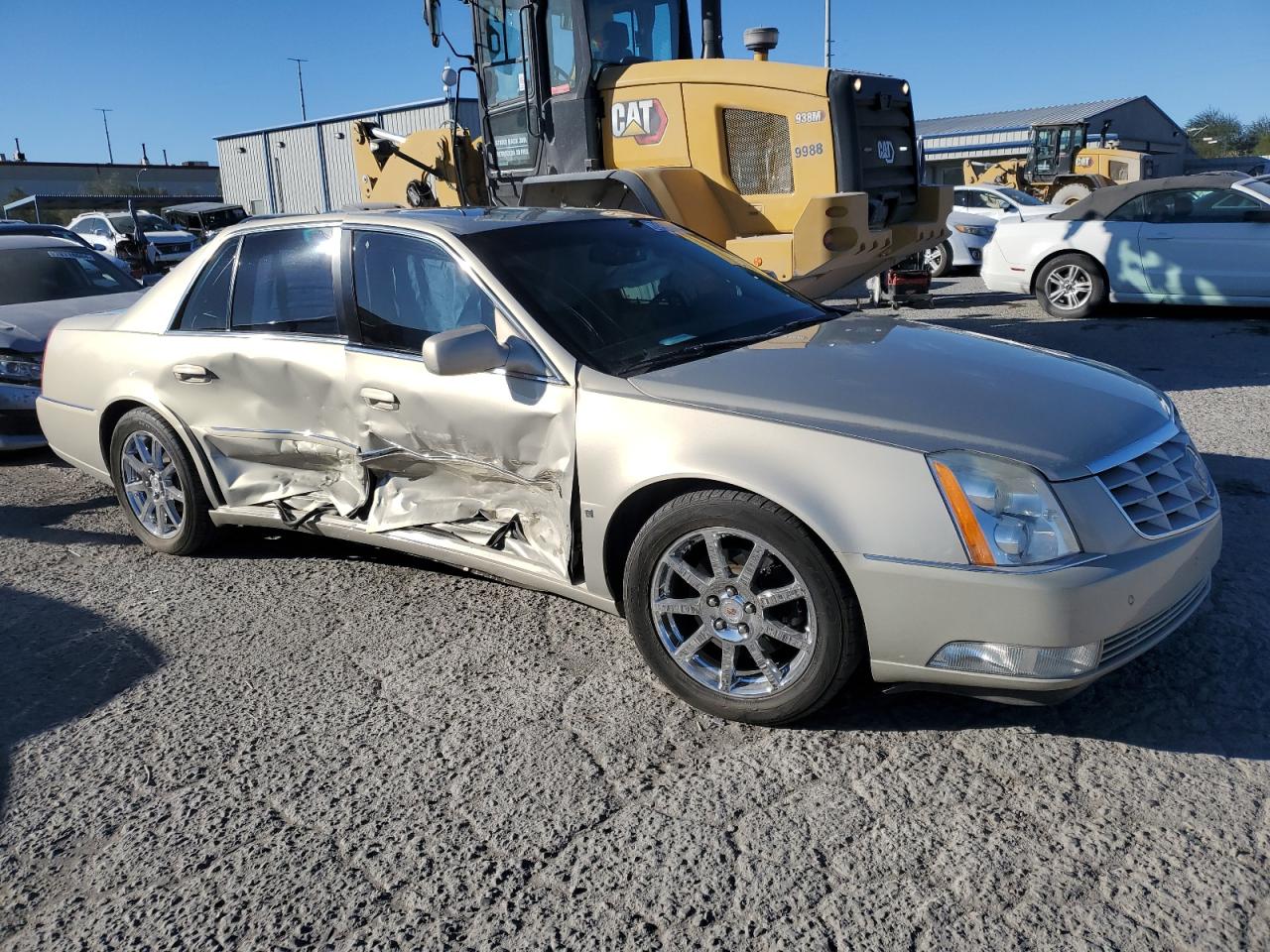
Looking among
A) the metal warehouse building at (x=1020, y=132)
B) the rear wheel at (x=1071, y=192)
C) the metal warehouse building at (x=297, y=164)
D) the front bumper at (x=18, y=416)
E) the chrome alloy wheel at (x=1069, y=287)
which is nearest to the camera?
the front bumper at (x=18, y=416)

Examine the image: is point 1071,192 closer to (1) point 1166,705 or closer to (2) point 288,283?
(2) point 288,283

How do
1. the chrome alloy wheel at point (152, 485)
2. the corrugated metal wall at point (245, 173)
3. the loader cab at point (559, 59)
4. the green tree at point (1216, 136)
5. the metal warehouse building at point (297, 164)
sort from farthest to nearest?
the green tree at point (1216, 136), the corrugated metal wall at point (245, 173), the metal warehouse building at point (297, 164), the loader cab at point (559, 59), the chrome alloy wheel at point (152, 485)

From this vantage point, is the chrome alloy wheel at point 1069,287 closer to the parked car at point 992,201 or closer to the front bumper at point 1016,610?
the parked car at point 992,201

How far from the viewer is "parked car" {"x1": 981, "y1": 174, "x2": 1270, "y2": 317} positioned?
10.1 m

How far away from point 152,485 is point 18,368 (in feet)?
9.63

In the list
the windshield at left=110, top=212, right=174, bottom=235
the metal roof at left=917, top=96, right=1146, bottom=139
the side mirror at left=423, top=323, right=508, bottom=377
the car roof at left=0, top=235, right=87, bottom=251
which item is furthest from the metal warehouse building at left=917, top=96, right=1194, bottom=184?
the side mirror at left=423, top=323, right=508, bottom=377

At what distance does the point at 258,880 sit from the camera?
100 inches

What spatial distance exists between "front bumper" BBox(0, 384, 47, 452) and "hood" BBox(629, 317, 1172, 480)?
18.0ft

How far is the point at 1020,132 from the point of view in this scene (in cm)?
5031

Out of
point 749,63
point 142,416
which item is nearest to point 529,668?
point 142,416

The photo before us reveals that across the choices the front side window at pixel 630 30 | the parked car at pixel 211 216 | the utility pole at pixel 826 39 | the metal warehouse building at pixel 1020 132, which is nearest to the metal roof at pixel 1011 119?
the metal warehouse building at pixel 1020 132

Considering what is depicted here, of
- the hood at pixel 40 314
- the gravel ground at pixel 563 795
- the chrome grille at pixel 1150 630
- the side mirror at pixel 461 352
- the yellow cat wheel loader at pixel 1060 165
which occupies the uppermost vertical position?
the yellow cat wheel loader at pixel 1060 165

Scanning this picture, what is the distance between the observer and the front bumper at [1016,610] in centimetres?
263

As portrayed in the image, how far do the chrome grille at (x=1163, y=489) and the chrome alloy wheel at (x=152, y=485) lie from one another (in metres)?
3.99
